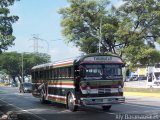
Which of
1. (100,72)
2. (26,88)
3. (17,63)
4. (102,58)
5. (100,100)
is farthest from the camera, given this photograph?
(17,63)

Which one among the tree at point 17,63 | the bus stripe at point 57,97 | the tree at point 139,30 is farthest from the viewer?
the tree at point 17,63

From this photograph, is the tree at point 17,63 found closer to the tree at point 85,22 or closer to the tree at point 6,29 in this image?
the tree at point 85,22

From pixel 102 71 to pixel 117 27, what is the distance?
4284 centimetres

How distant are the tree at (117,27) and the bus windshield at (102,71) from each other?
38.9 metres

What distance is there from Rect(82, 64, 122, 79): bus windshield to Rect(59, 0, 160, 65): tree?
128ft

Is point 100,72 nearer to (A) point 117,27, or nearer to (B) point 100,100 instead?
(B) point 100,100

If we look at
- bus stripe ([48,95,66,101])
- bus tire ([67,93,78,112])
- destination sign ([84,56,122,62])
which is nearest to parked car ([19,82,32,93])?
bus stripe ([48,95,66,101])

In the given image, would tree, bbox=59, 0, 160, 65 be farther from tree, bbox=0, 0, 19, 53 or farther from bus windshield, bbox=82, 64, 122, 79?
bus windshield, bbox=82, 64, 122, 79

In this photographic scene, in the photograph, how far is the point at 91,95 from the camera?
67.1 ft

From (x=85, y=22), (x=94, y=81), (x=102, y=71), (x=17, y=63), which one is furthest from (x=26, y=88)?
(x=17, y=63)

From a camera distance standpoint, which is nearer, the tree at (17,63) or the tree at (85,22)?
the tree at (85,22)

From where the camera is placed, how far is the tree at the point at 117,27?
61156 mm

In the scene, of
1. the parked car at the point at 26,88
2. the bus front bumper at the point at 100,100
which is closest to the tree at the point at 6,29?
the bus front bumper at the point at 100,100

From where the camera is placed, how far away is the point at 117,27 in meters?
63.2
